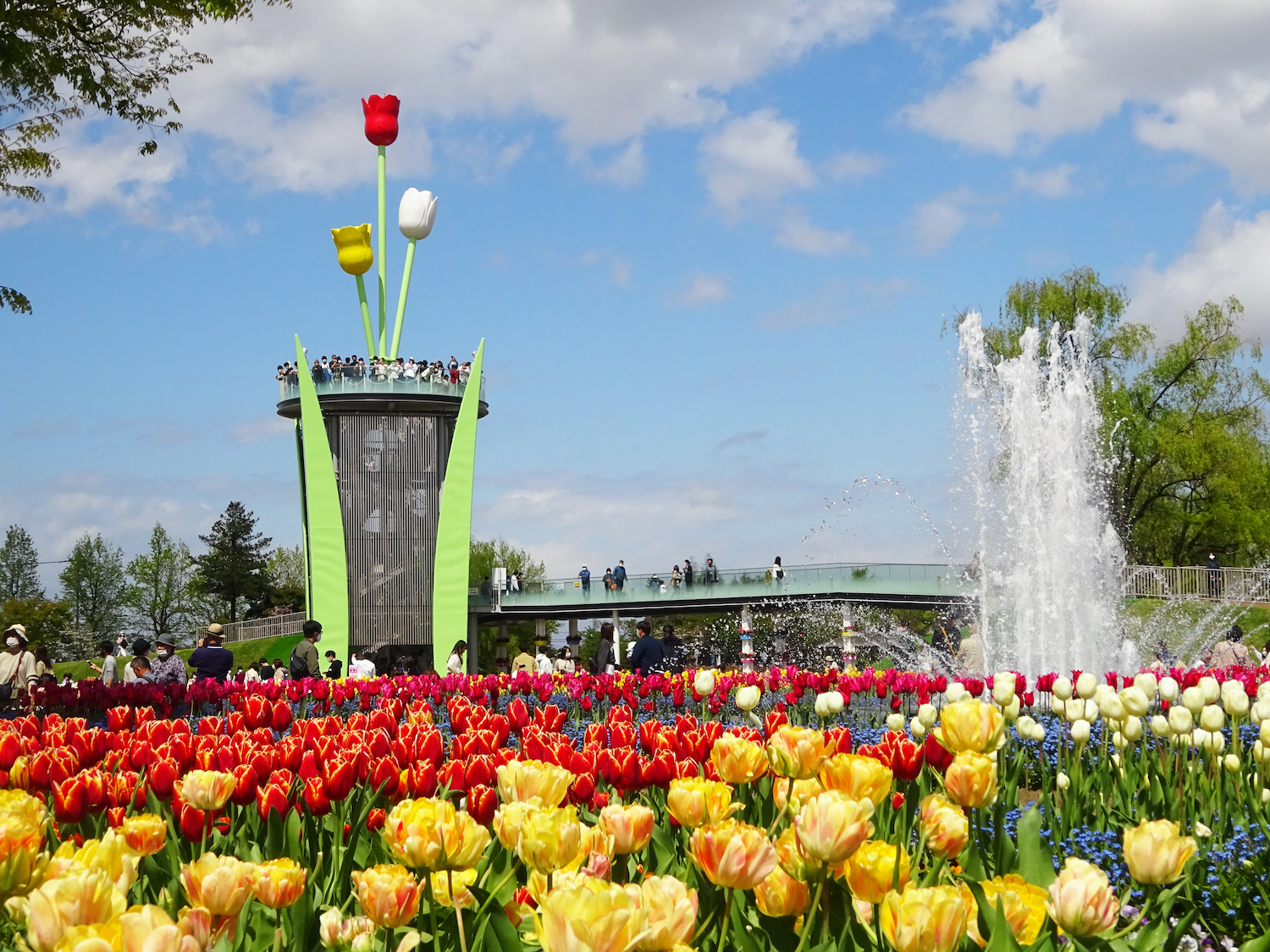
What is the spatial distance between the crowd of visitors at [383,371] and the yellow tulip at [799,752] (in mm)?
32205

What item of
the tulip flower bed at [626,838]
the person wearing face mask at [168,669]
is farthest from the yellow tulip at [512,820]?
the person wearing face mask at [168,669]

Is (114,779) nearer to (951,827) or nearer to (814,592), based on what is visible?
(951,827)

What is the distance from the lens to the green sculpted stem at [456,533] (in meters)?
33.7

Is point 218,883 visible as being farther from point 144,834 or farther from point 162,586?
point 162,586

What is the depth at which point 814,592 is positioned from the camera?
3759cm

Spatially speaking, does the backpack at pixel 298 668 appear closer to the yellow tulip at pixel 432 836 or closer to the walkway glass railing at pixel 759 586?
the yellow tulip at pixel 432 836

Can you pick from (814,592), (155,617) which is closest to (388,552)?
(814,592)

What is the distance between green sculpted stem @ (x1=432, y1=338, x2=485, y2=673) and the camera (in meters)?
33.7

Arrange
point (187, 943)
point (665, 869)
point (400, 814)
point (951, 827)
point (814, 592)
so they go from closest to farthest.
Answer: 1. point (187, 943)
2. point (400, 814)
3. point (951, 827)
4. point (665, 869)
5. point (814, 592)

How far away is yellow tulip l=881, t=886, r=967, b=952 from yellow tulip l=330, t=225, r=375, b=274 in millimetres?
34560

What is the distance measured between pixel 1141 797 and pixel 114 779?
416 centimetres

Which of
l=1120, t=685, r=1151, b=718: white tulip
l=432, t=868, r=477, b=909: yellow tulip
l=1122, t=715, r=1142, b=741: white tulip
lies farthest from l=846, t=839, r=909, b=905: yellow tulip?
l=1122, t=715, r=1142, b=741: white tulip

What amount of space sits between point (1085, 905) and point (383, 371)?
1322 inches

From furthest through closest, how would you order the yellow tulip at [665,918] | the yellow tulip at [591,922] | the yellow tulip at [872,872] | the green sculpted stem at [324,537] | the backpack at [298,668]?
the green sculpted stem at [324,537], the backpack at [298,668], the yellow tulip at [872,872], the yellow tulip at [665,918], the yellow tulip at [591,922]
